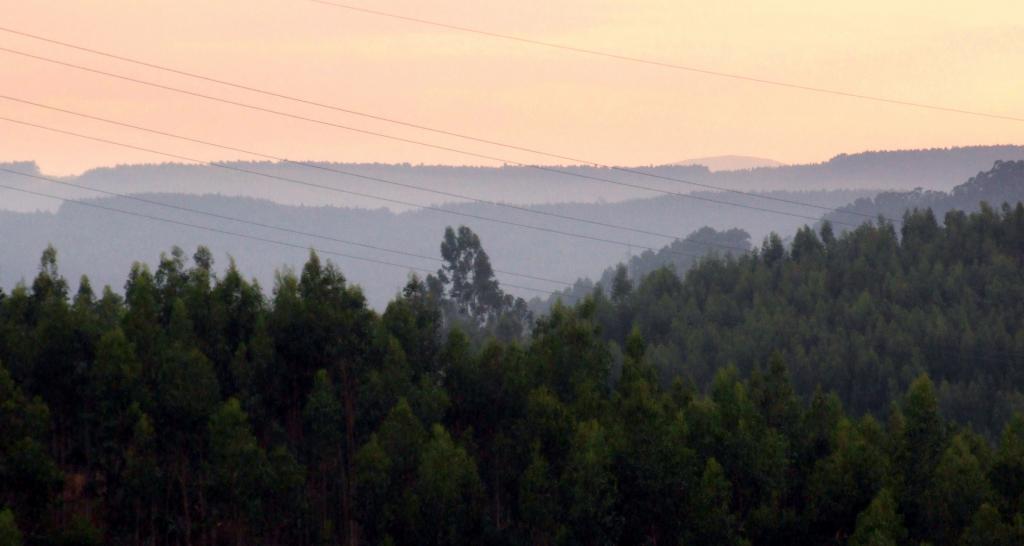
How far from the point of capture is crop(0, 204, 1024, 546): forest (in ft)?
175

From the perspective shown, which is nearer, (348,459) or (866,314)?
(348,459)

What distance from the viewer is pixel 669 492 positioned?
181 feet

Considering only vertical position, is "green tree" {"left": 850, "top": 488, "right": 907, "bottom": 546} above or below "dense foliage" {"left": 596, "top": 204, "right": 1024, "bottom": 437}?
below

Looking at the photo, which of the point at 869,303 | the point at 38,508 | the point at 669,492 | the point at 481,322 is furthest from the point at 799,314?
the point at 38,508

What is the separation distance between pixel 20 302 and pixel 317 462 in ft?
60.0

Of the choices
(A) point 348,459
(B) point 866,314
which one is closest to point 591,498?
(A) point 348,459

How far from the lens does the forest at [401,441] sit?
175 feet

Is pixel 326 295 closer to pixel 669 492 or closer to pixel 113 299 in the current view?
pixel 113 299

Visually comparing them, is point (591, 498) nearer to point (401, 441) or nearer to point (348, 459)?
point (401, 441)

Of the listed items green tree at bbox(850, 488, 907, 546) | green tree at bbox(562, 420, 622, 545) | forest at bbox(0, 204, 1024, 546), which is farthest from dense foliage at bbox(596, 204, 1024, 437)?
green tree at bbox(850, 488, 907, 546)

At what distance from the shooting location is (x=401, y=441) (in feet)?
185

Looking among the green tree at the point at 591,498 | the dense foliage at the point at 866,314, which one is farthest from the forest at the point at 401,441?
the dense foliage at the point at 866,314

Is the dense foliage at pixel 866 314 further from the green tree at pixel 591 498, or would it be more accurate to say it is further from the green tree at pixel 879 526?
the green tree at pixel 879 526

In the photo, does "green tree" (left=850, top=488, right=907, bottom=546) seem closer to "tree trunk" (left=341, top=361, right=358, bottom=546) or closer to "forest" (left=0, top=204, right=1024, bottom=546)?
"forest" (left=0, top=204, right=1024, bottom=546)
